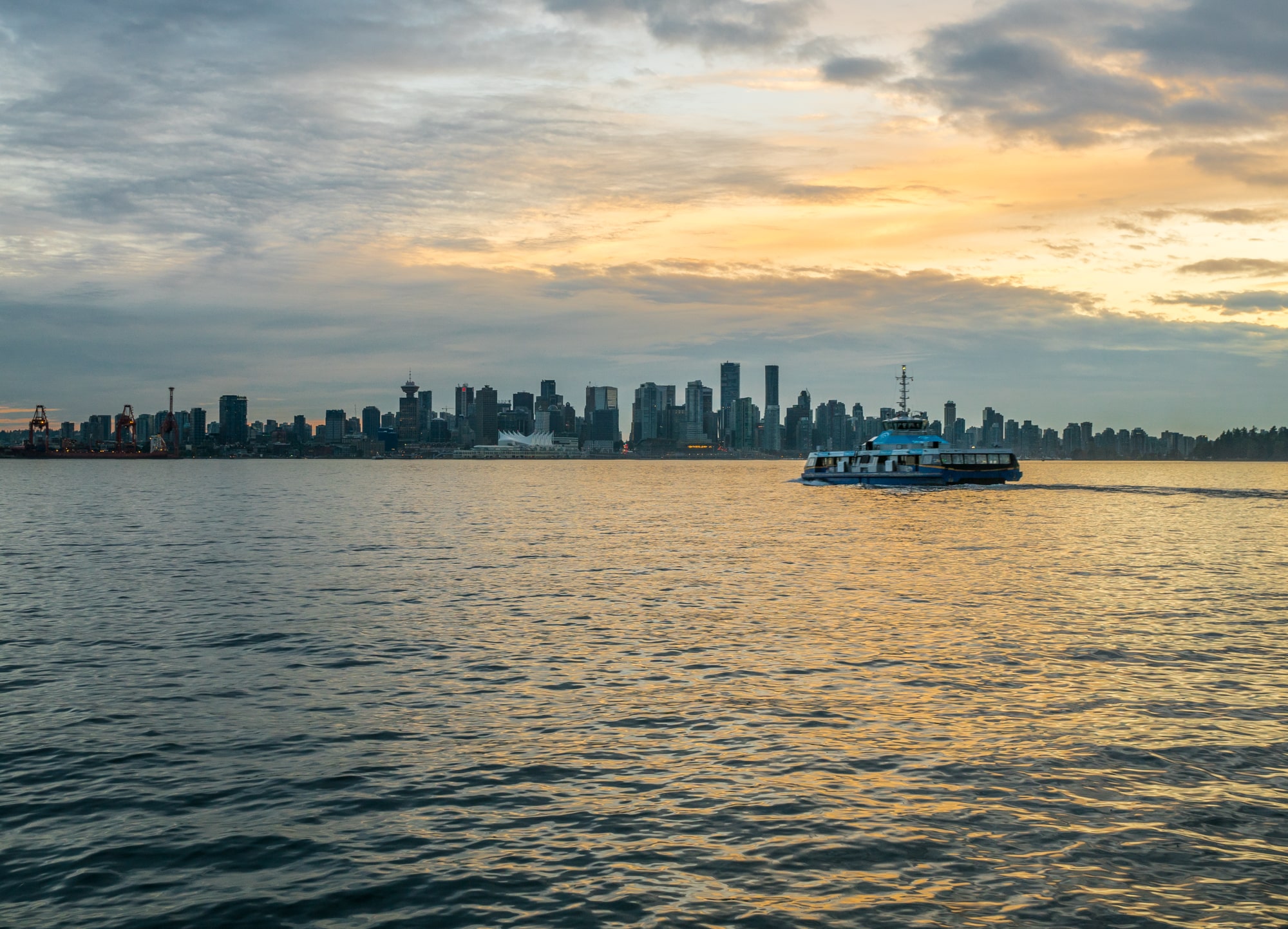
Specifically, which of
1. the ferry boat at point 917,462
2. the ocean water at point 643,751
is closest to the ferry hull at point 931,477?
the ferry boat at point 917,462

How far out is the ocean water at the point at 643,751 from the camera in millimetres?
13961

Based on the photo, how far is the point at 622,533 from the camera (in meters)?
83.3

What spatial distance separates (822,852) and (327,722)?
13016 millimetres

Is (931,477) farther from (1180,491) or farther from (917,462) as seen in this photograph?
(1180,491)

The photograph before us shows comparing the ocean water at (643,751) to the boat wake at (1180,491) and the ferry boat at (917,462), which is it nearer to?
the ferry boat at (917,462)

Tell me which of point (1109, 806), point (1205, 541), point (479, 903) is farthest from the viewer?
point (1205, 541)

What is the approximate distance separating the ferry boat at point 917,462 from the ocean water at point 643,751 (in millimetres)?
114798

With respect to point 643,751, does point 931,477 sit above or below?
above

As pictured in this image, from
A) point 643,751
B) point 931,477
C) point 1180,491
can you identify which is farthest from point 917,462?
Answer: point 643,751

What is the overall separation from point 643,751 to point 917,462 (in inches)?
5999

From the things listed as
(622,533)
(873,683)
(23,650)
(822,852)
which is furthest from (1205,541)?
(23,650)

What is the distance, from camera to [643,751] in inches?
808

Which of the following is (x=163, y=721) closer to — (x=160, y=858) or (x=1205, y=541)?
(x=160, y=858)

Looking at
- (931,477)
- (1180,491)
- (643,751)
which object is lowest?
(1180,491)
